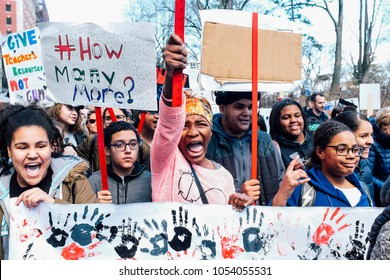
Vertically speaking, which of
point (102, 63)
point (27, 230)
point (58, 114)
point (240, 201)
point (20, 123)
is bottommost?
point (27, 230)

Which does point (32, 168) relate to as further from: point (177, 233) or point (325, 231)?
point (325, 231)

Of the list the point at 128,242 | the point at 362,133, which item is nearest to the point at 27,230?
the point at 128,242

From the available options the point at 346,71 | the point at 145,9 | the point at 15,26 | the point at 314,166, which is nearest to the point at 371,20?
the point at 346,71

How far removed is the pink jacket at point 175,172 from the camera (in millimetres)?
2451

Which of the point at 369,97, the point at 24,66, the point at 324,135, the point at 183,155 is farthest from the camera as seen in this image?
the point at 369,97

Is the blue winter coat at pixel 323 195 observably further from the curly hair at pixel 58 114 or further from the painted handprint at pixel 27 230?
the curly hair at pixel 58 114

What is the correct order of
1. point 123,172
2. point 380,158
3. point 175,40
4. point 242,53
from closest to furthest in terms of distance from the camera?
point 175,40 → point 242,53 → point 123,172 → point 380,158

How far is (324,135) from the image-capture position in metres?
2.99

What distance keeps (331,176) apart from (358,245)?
44cm

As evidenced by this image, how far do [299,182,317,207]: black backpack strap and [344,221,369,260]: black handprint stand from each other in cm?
25

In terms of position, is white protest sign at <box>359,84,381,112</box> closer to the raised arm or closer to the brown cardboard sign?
the brown cardboard sign

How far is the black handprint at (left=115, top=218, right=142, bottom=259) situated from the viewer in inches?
99.7

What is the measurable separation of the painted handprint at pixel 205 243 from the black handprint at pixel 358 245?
0.62 metres

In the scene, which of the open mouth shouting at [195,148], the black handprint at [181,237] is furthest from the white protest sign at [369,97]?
the black handprint at [181,237]
